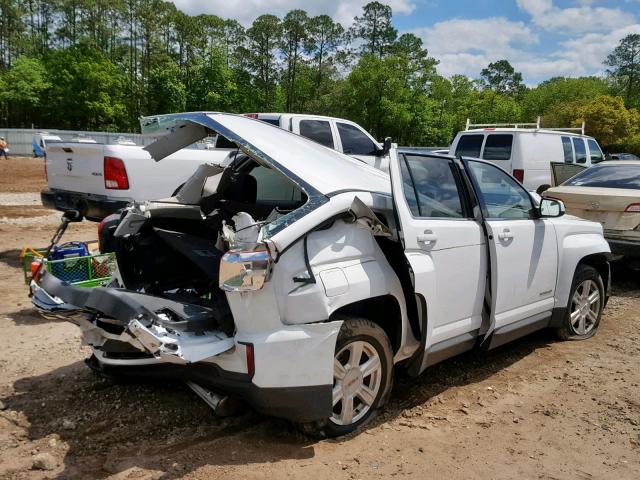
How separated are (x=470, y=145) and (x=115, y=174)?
8.50 meters

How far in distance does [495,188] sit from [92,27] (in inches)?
2783

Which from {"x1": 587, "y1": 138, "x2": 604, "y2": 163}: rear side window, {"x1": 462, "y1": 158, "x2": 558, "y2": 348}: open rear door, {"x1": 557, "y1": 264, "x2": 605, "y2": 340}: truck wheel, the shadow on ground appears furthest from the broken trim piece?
{"x1": 587, "y1": 138, "x2": 604, "y2": 163}: rear side window

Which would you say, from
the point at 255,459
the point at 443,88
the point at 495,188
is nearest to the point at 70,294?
the point at 255,459

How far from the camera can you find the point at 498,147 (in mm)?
12219

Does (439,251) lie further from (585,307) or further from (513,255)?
(585,307)

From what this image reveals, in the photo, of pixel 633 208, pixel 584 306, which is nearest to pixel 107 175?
pixel 584 306

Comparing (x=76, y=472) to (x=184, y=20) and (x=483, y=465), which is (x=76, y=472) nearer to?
(x=483, y=465)

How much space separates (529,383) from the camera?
14.3 ft

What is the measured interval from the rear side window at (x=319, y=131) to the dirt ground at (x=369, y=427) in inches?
226

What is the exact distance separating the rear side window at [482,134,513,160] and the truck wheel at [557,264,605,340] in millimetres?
7031

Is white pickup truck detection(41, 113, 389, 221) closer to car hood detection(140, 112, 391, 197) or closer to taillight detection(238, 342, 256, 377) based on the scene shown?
car hood detection(140, 112, 391, 197)

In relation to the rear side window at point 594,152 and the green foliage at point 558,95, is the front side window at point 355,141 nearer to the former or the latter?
the rear side window at point 594,152

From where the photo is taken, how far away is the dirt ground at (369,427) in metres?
3.04

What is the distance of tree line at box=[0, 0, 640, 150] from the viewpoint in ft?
156
